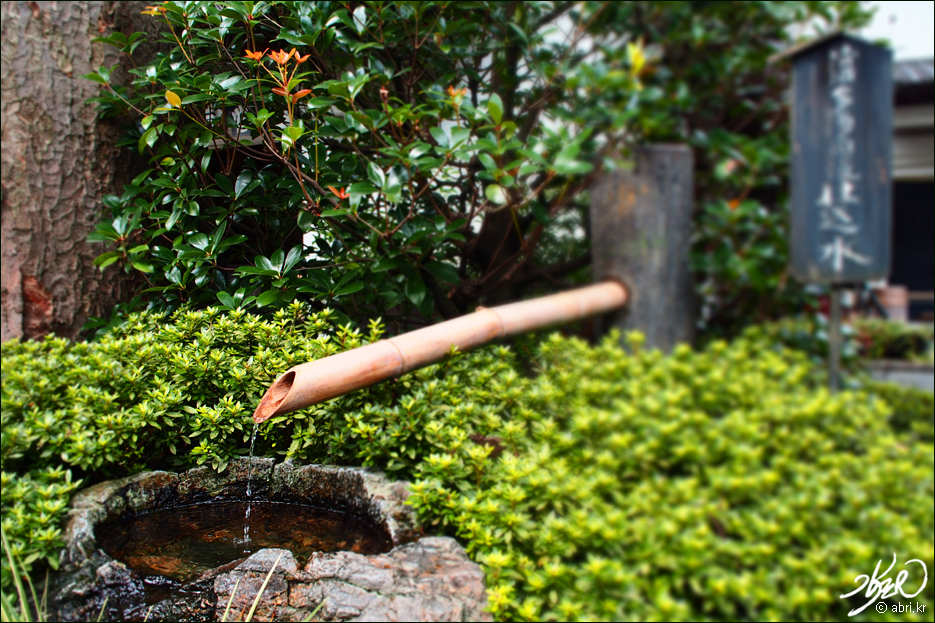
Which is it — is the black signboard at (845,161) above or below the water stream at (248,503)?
above

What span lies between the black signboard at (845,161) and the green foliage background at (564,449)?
26cm

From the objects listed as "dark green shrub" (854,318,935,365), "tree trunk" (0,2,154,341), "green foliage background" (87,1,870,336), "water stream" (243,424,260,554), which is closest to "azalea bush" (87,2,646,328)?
"green foliage background" (87,1,870,336)

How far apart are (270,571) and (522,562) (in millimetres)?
693

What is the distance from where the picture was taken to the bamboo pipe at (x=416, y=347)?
159 centimetres

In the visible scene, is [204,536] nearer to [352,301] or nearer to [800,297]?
[352,301]

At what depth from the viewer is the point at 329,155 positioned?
221 cm

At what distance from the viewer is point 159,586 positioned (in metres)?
1.59

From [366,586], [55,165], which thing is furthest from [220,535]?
[55,165]

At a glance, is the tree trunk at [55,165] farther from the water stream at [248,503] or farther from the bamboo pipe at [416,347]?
the bamboo pipe at [416,347]

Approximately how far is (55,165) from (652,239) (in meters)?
2.40

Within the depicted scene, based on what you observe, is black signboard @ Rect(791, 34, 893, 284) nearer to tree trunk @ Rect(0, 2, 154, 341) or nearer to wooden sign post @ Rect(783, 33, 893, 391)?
wooden sign post @ Rect(783, 33, 893, 391)
